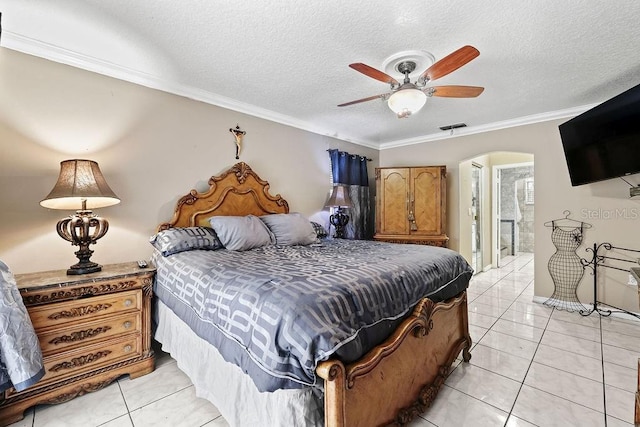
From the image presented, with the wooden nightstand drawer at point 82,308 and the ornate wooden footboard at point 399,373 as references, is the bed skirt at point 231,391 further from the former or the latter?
the wooden nightstand drawer at point 82,308

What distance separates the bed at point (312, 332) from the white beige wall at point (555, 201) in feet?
7.11

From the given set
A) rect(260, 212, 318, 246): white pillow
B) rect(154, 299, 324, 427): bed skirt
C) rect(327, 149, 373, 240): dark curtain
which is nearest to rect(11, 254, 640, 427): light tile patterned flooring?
rect(154, 299, 324, 427): bed skirt

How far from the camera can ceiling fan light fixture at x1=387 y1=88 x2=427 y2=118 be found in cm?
200

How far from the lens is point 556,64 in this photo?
2.32 metres

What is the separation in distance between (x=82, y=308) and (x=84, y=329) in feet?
0.47

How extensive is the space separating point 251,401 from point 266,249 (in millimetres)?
1377

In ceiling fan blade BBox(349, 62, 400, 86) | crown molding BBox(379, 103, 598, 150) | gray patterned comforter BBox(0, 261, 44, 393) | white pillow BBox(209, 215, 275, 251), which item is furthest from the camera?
crown molding BBox(379, 103, 598, 150)

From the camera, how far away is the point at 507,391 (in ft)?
5.91

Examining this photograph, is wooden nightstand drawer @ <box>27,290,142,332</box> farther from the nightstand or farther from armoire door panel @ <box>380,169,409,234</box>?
Answer: armoire door panel @ <box>380,169,409,234</box>

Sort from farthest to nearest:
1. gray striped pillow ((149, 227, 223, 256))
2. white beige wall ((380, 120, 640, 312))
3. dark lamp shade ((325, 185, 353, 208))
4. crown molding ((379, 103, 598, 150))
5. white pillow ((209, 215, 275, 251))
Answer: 1. dark lamp shade ((325, 185, 353, 208))
2. crown molding ((379, 103, 598, 150))
3. white beige wall ((380, 120, 640, 312))
4. white pillow ((209, 215, 275, 251))
5. gray striped pillow ((149, 227, 223, 256))

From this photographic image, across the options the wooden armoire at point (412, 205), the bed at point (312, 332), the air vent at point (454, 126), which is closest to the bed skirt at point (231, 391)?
the bed at point (312, 332)

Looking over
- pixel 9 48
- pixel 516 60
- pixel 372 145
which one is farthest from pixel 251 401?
pixel 372 145

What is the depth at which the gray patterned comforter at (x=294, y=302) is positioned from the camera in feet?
3.41

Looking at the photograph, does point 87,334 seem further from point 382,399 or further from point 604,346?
point 604,346
